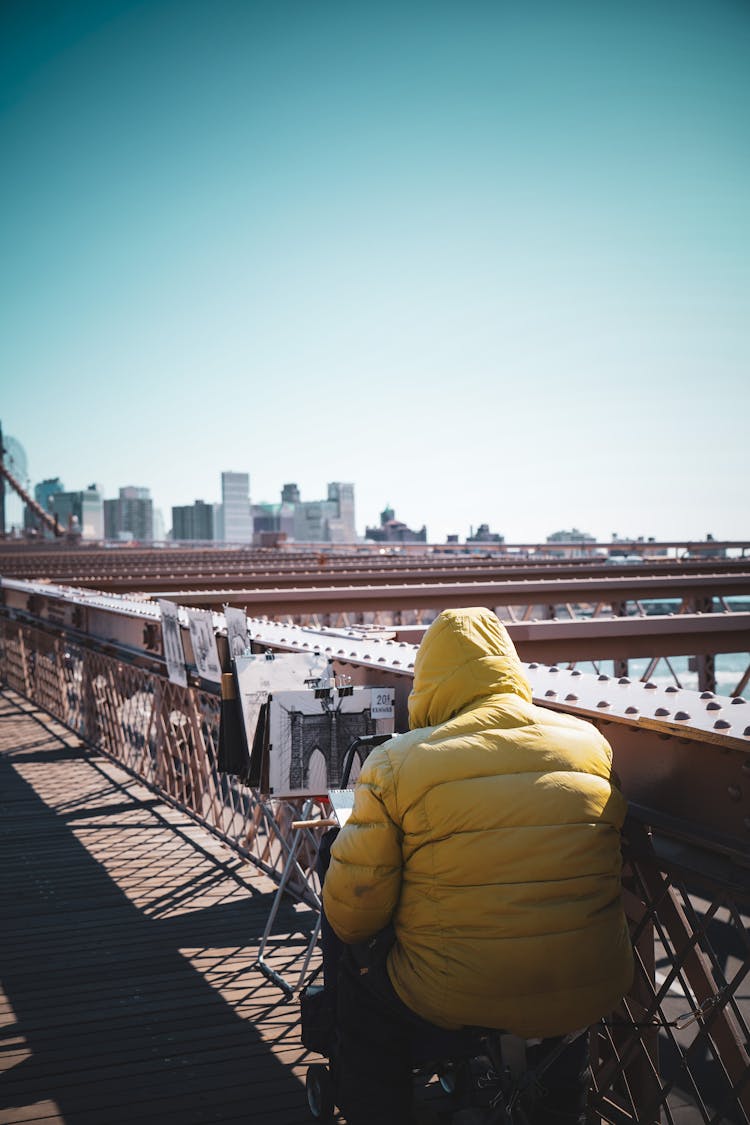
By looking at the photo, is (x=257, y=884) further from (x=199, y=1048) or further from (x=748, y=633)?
(x=748, y=633)

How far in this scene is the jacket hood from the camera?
287cm

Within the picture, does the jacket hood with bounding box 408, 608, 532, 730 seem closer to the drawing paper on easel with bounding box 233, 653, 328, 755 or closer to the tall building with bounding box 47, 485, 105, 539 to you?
the drawing paper on easel with bounding box 233, 653, 328, 755

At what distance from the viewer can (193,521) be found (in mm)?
159625

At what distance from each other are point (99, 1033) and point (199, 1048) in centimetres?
53

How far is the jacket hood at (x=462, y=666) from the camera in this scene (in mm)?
Answer: 2871

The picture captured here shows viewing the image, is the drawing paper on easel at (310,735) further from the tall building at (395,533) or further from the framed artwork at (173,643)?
the tall building at (395,533)

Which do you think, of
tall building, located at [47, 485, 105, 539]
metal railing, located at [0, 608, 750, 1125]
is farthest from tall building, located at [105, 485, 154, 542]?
metal railing, located at [0, 608, 750, 1125]

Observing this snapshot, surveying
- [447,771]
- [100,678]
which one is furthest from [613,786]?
[100,678]

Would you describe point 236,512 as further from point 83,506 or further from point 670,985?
point 670,985

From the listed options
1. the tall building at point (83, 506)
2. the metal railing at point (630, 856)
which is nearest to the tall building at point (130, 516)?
the tall building at point (83, 506)

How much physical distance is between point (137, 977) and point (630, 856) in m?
3.19

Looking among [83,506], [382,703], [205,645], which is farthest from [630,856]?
[83,506]

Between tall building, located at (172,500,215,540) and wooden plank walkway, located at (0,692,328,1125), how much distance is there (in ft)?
483

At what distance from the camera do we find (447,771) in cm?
269
